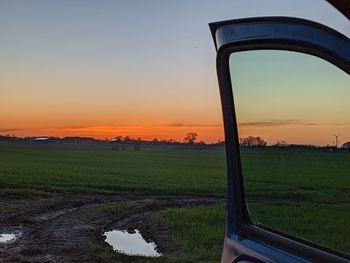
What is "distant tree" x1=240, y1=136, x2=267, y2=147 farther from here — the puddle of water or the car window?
the puddle of water

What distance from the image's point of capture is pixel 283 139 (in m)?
1.95

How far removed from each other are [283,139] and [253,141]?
150 millimetres

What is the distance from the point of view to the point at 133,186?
2323 centimetres

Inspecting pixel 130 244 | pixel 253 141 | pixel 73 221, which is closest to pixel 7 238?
pixel 73 221

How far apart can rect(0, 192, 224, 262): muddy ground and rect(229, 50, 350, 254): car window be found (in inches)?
310

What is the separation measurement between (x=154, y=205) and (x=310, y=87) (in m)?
16.0

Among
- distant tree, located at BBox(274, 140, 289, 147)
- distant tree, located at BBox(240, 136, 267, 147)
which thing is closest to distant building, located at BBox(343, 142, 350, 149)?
distant tree, located at BBox(274, 140, 289, 147)

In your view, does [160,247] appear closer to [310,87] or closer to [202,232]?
[202,232]

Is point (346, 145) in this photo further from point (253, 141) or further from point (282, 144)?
point (253, 141)

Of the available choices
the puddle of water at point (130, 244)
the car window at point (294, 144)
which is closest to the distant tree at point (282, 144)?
the car window at point (294, 144)

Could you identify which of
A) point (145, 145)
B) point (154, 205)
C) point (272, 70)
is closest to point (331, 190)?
point (272, 70)

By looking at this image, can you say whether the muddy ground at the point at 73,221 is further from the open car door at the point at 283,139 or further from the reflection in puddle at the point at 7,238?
the open car door at the point at 283,139

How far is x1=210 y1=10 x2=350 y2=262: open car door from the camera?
163cm

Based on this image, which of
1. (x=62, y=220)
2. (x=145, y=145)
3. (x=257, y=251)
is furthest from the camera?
(x=145, y=145)
